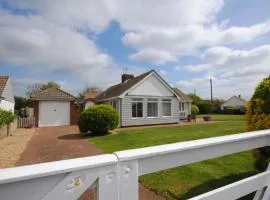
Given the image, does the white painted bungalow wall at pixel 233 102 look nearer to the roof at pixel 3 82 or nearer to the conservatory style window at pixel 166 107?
the conservatory style window at pixel 166 107

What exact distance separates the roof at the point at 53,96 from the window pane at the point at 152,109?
9.01 metres

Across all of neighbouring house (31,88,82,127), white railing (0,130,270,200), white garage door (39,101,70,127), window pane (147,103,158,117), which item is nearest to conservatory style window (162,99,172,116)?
window pane (147,103,158,117)

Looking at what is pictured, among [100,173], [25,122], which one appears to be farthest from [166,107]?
[100,173]

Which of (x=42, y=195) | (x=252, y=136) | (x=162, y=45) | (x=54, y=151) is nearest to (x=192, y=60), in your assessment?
(x=162, y=45)

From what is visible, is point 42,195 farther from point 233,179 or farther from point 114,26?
point 114,26

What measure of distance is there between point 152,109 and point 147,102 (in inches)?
37.1

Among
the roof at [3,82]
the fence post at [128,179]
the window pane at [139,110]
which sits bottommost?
the fence post at [128,179]

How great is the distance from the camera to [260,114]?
14.3ft

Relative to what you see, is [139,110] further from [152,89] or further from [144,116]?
[152,89]

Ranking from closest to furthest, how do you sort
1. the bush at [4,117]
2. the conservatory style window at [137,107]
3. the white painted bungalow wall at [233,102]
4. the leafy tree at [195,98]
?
the bush at [4,117]
the conservatory style window at [137,107]
the leafy tree at [195,98]
the white painted bungalow wall at [233,102]

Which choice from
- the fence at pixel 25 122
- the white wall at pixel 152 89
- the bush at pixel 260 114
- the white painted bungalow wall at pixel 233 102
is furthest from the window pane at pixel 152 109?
the white painted bungalow wall at pixel 233 102

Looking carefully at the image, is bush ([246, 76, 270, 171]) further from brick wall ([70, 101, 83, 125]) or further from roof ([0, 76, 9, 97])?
brick wall ([70, 101, 83, 125])

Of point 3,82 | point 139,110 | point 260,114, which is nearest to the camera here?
point 260,114

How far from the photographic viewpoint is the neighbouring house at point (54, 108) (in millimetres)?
23656
